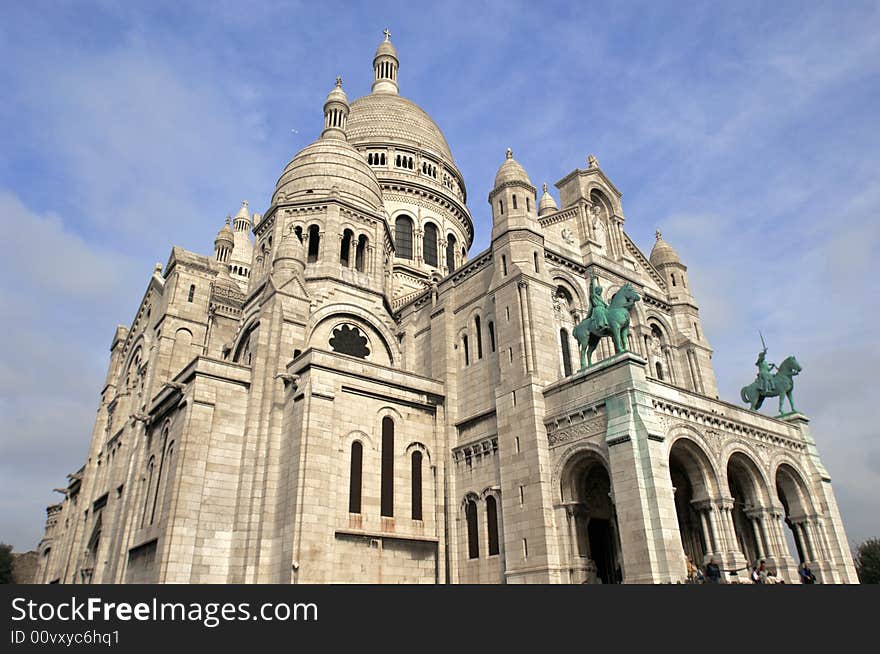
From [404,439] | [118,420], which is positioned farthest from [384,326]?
[118,420]

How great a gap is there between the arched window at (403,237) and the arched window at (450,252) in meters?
3.83

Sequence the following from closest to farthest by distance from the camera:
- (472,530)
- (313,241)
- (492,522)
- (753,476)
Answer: (753,476), (492,522), (472,530), (313,241)

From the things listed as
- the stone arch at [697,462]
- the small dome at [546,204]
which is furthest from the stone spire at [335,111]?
the stone arch at [697,462]

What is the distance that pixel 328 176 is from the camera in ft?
130

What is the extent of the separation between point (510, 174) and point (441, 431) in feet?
44.7

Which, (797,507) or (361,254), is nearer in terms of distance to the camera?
(797,507)

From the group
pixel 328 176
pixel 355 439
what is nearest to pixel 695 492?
pixel 355 439

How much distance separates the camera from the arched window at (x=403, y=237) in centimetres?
4956

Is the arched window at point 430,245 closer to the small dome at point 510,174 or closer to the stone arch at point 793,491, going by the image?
the small dome at point 510,174

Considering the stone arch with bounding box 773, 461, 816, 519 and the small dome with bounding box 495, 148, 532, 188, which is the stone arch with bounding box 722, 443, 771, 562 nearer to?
the stone arch with bounding box 773, 461, 816, 519

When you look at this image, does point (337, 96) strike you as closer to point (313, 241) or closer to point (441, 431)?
point (313, 241)

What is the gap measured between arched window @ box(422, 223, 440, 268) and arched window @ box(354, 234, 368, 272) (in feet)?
40.5

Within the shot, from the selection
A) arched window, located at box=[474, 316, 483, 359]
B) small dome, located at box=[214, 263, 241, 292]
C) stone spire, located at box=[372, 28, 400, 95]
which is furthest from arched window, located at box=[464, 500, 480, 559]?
stone spire, located at box=[372, 28, 400, 95]

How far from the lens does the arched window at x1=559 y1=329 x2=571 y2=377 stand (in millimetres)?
30022
